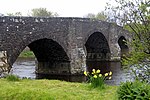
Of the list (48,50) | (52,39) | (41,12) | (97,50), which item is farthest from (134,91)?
(41,12)

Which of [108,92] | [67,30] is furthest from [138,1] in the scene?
[67,30]

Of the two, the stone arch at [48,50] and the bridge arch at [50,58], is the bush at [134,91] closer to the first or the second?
the stone arch at [48,50]

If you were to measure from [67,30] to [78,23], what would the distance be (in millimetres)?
2572

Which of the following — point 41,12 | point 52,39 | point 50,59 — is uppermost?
point 41,12

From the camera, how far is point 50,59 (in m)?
31.5

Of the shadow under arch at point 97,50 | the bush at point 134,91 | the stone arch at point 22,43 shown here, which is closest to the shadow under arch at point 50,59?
the stone arch at point 22,43

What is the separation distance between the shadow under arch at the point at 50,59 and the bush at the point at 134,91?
2111 cm

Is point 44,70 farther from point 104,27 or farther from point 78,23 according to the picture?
point 104,27

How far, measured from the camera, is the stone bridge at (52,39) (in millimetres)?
22328

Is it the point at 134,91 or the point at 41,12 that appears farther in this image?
the point at 41,12

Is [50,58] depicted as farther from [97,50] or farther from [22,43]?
[97,50]

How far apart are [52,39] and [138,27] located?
49.3 ft

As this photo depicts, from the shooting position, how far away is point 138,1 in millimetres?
13383

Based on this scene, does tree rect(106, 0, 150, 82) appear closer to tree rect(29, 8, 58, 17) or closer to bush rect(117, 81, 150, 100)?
bush rect(117, 81, 150, 100)
